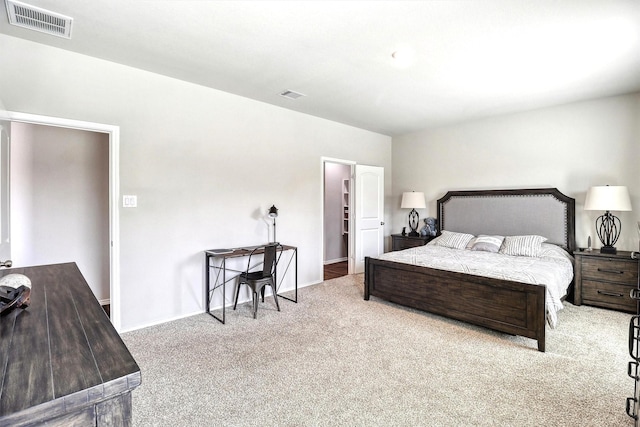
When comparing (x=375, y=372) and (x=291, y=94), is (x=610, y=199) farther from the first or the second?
(x=291, y=94)

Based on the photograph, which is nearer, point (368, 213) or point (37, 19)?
point (37, 19)

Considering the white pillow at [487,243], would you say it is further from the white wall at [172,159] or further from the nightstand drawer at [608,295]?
the white wall at [172,159]

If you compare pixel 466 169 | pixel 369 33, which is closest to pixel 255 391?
pixel 369 33

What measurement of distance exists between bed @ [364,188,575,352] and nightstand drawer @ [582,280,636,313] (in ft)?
0.67

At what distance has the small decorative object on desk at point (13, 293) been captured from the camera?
118 cm

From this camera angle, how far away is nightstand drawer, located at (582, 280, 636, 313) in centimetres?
364

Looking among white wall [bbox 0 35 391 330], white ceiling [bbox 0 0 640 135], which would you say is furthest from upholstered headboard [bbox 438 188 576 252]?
white wall [bbox 0 35 391 330]

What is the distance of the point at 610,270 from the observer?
3.71m

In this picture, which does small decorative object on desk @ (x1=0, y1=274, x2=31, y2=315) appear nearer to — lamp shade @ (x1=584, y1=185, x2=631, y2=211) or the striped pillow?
the striped pillow

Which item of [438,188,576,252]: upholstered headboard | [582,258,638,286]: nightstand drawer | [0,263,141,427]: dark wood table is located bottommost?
[582,258,638,286]: nightstand drawer

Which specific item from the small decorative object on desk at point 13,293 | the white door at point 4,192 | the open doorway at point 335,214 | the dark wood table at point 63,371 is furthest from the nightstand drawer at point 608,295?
the white door at point 4,192

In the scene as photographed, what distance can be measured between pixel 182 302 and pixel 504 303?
10.9 feet

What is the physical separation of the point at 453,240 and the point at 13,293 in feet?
15.9

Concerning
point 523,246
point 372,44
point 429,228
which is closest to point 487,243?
point 523,246
